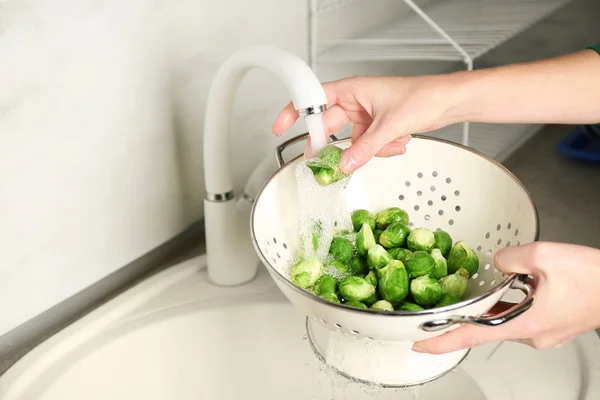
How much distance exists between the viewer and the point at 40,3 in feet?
2.41

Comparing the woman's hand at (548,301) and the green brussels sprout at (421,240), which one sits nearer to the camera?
the woman's hand at (548,301)

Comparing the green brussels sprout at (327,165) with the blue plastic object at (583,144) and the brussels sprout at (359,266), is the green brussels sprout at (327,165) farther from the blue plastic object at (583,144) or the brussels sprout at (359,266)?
the blue plastic object at (583,144)

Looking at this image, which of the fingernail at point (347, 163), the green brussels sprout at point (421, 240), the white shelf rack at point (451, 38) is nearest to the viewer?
the fingernail at point (347, 163)

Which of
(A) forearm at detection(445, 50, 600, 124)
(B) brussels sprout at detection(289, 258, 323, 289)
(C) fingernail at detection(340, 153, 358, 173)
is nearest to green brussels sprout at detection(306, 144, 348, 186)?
(C) fingernail at detection(340, 153, 358, 173)

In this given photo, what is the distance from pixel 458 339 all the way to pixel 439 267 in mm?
142

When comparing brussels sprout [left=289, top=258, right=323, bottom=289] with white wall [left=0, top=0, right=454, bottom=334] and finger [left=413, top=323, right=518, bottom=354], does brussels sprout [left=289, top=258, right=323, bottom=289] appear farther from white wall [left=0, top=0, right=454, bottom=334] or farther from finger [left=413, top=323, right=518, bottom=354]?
white wall [left=0, top=0, right=454, bottom=334]

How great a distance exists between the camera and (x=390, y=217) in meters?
0.85

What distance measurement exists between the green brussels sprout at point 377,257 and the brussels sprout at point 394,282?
0.02 metres

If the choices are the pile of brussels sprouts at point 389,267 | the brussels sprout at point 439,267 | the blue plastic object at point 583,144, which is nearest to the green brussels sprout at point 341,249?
the pile of brussels sprouts at point 389,267

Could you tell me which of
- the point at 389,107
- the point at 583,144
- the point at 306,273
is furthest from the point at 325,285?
the point at 583,144

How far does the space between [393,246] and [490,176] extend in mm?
151

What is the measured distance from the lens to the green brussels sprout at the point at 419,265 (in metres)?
0.76

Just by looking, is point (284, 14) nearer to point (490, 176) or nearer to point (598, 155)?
point (490, 176)

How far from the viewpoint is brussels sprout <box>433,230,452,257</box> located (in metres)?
0.82
